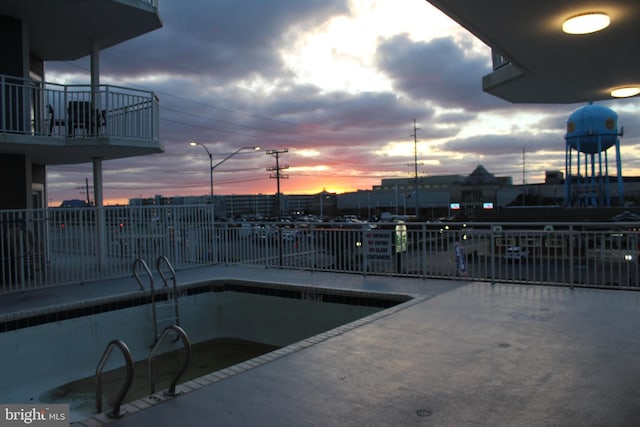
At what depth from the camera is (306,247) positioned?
40.0 feet

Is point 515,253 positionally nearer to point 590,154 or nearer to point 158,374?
point 158,374

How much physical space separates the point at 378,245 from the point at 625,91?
572 cm

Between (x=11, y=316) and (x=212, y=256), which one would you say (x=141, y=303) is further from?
(x=212, y=256)

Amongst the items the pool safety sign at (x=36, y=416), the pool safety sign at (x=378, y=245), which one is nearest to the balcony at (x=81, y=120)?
the pool safety sign at (x=378, y=245)

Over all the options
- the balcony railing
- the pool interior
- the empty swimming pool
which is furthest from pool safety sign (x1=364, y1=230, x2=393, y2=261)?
the balcony railing

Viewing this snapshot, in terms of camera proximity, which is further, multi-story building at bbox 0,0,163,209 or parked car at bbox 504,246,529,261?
multi-story building at bbox 0,0,163,209

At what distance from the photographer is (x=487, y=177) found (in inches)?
4190

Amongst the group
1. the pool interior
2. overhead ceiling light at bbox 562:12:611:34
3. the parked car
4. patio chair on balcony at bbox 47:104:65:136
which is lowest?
the pool interior

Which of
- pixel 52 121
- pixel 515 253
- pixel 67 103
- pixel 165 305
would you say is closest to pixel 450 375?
pixel 515 253

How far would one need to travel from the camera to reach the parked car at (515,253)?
9.56 meters

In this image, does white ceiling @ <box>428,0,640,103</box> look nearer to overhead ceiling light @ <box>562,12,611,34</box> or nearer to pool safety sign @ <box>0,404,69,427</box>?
overhead ceiling light @ <box>562,12,611,34</box>

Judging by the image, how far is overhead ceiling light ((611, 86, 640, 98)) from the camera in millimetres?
8625

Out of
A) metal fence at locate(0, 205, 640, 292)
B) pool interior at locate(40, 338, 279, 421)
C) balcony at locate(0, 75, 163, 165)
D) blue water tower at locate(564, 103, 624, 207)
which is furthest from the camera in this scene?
blue water tower at locate(564, 103, 624, 207)

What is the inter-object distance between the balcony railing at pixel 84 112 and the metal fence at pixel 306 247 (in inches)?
93.9
